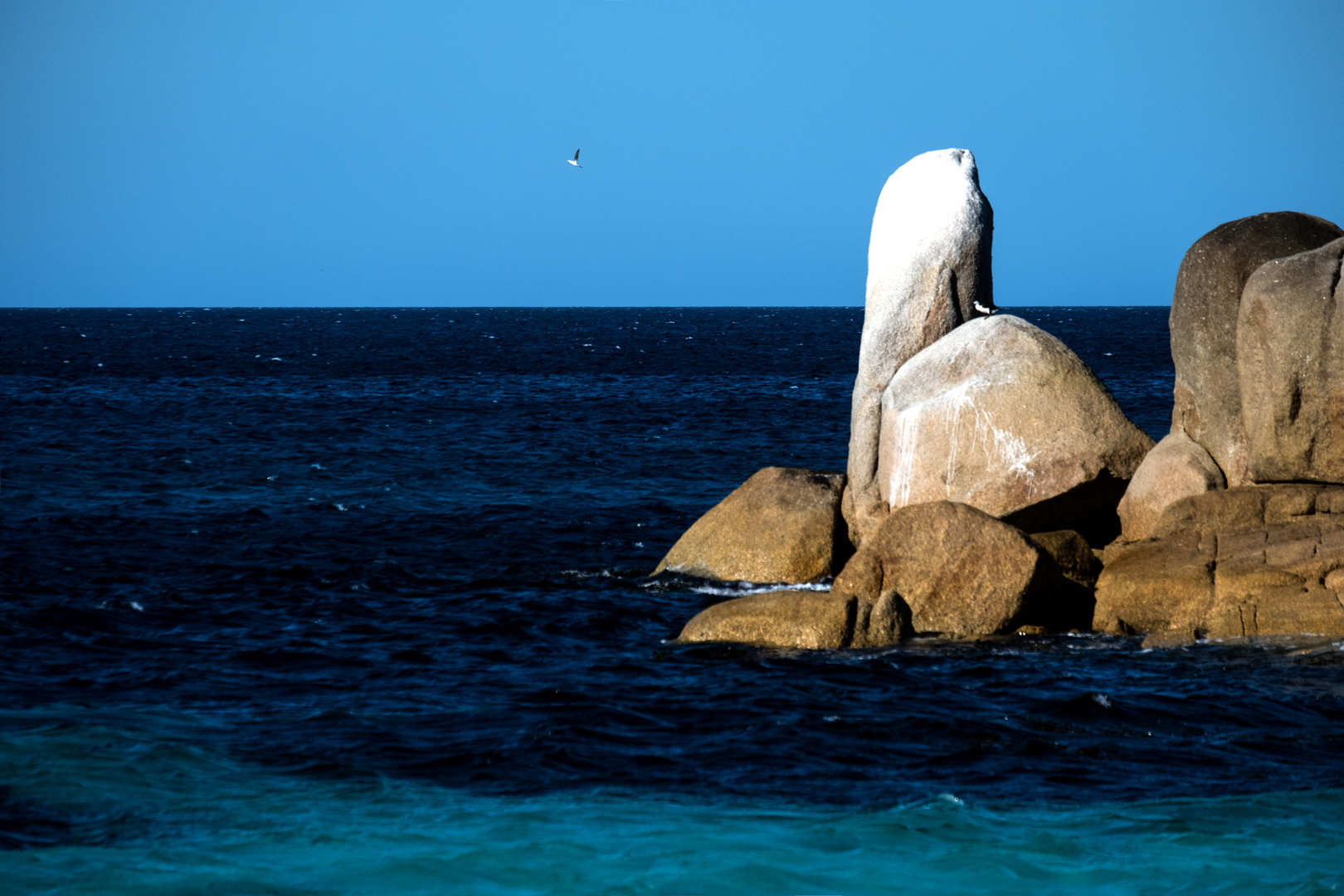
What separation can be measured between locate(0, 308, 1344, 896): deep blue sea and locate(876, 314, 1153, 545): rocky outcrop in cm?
256

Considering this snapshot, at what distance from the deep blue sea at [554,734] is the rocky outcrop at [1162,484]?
2.35 m

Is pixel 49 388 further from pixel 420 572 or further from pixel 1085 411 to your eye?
pixel 1085 411

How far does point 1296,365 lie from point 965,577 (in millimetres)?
4307

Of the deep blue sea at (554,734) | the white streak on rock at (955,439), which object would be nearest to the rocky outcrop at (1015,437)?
the white streak on rock at (955,439)

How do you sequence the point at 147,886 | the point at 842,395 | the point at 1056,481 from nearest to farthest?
1. the point at 147,886
2. the point at 1056,481
3. the point at 842,395

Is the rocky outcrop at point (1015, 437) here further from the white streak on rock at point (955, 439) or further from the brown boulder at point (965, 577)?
the brown boulder at point (965, 577)

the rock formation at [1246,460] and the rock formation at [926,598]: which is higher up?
the rock formation at [1246,460]

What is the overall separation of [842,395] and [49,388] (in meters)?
29.7

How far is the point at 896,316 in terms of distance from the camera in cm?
1733

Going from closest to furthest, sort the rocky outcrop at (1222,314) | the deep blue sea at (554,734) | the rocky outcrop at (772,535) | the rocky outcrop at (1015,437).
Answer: the deep blue sea at (554,734)
the rocky outcrop at (1222,314)
the rocky outcrop at (1015,437)
the rocky outcrop at (772,535)

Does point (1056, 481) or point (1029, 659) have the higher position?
point (1056, 481)

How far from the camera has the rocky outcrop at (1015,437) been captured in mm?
15242

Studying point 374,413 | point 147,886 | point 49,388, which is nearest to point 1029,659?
point 147,886

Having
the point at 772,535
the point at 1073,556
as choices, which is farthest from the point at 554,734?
the point at 1073,556
